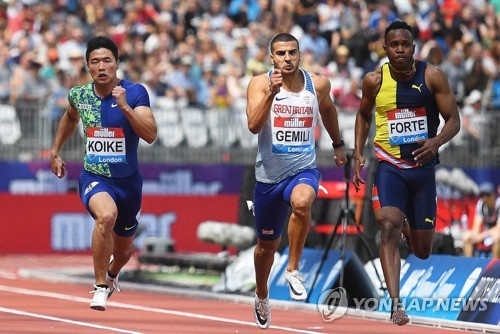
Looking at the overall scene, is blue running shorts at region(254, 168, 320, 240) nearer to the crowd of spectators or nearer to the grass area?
the grass area

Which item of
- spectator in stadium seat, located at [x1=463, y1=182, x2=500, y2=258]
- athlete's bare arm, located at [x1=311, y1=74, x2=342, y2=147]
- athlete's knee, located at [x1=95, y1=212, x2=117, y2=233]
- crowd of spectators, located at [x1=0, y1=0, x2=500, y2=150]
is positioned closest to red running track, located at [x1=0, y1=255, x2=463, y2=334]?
athlete's knee, located at [x1=95, y1=212, x2=117, y2=233]

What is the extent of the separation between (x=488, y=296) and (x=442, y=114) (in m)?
2.34

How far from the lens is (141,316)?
15.4 metres

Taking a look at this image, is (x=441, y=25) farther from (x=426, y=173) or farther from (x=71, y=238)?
(x=426, y=173)

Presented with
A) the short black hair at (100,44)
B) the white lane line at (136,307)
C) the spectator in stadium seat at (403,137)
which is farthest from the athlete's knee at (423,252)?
the short black hair at (100,44)

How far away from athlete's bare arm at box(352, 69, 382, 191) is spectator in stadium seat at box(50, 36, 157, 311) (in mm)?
1854

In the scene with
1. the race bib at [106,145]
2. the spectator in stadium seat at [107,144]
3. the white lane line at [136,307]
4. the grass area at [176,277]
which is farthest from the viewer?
the grass area at [176,277]

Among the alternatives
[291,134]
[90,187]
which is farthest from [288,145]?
[90,187]

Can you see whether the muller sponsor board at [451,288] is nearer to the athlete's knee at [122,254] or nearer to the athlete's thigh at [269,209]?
the athlete's thigh at [269,209]

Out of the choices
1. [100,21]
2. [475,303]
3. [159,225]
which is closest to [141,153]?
[159,225]

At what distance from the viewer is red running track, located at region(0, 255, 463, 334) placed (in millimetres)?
14000

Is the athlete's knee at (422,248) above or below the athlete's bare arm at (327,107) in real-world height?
below

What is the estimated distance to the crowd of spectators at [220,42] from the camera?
25391mm

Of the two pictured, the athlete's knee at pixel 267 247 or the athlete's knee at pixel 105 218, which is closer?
the athlete's knee at pixel 105 218
